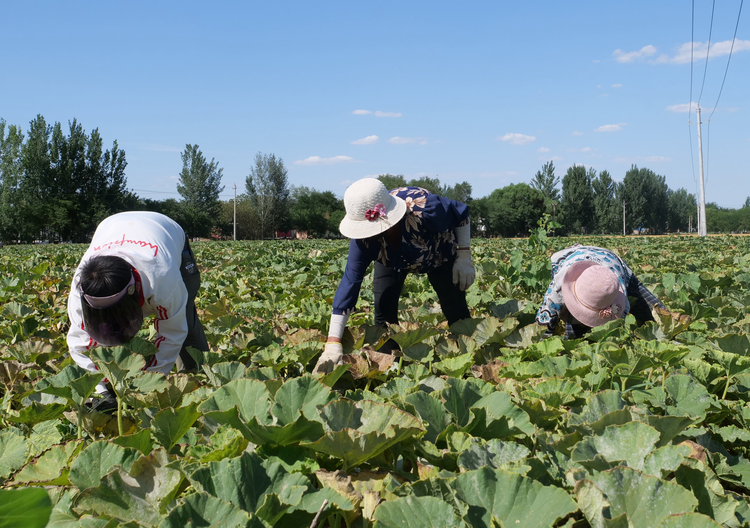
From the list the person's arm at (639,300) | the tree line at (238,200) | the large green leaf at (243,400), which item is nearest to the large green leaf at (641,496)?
the large green leaf at (243,400)

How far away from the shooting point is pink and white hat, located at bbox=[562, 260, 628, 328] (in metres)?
3.00

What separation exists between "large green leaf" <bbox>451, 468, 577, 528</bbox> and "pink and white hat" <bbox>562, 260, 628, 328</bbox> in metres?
2.21

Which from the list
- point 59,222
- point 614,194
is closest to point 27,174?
point 59,222

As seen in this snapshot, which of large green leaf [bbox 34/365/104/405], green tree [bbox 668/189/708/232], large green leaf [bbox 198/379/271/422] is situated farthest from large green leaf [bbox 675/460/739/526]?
green tree [bbox 668/189/708/232]

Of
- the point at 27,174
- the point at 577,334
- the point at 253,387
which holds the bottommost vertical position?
the point at 577,334

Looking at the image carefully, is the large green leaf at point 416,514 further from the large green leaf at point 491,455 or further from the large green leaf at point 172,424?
the large green leaf at point 172,424

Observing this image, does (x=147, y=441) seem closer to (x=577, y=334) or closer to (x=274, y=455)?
(x=274, y=455)

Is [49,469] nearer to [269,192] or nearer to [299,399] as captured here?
[299,399]

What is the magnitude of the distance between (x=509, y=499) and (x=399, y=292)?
261 cm

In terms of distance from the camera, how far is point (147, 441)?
134 cm

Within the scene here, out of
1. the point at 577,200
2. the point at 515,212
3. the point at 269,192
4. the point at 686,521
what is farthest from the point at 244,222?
the point at 686,521

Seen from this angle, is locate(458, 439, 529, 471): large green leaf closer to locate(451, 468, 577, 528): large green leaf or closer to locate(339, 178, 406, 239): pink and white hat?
locate(451, 468, 577, 528): large green leaf

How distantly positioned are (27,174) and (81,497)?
53.3m

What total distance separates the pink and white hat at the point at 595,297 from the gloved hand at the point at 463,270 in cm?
56
